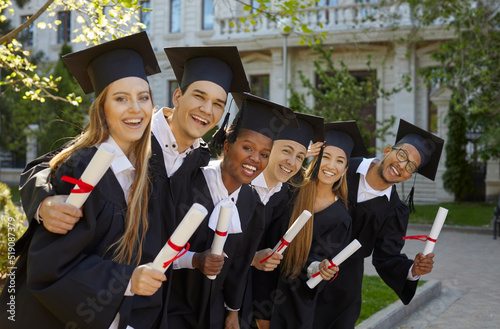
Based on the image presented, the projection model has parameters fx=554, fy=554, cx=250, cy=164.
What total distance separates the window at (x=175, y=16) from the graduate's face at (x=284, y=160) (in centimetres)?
2425

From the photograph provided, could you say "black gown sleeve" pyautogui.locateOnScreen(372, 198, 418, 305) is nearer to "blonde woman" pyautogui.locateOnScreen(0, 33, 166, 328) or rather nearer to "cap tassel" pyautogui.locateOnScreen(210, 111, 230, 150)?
"cap tassel" pyautogui.locateOnScreen(210, 111, 230, 150)

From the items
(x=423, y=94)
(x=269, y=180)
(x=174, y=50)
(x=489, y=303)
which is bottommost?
(x=489, y=303)

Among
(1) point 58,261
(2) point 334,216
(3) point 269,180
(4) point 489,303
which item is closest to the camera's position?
(1) point 58,261

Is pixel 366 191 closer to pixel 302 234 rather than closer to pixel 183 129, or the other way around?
pixel 302 234

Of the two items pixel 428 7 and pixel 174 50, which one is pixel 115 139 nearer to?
pixel 174 50

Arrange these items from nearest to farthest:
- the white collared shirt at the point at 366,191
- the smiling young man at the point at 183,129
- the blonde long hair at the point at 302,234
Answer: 1. the smiling young man at the point at 183,129
2. the blonde long hair at the point at 302,234
3. the white collared shirt at the point at 366,191

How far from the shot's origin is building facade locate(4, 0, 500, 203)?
2100cm

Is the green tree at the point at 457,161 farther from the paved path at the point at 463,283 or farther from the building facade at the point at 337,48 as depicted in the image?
the paved path at the point at 463,283

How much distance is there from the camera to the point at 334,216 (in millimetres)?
4414

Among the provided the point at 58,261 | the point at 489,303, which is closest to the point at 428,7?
the point at 489,303

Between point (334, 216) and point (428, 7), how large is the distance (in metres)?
10.3

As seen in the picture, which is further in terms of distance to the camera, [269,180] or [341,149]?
[341,149]

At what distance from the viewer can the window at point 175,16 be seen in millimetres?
27172

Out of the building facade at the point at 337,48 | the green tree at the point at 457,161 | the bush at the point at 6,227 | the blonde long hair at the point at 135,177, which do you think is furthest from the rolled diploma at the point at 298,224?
the green tree at the point at 457,161
